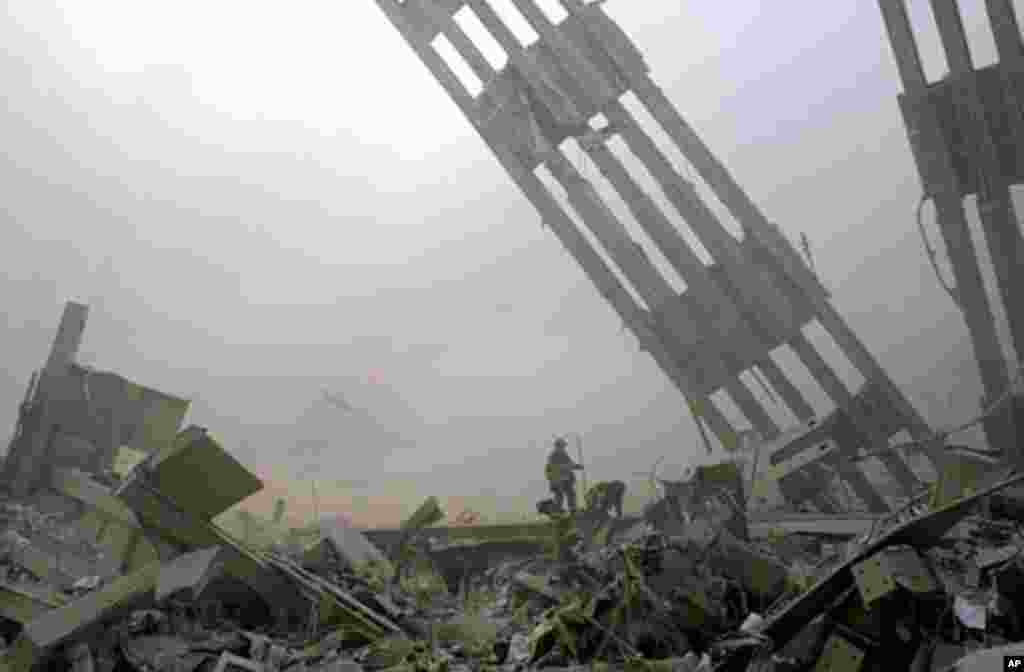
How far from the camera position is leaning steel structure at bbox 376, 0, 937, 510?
30.6ft

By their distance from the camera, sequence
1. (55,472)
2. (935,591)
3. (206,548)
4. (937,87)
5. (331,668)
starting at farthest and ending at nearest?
(55,472) → (937,87) → (206,548) → (331,668) → (935,591)

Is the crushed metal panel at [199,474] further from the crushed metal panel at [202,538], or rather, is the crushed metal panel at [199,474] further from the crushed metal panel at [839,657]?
the crushed metal panel at [839,657]

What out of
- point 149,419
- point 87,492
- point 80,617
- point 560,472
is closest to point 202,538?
point 80,617

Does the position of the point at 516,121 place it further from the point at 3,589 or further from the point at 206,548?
the point at 3,589

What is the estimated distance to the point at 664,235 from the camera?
9.55 m

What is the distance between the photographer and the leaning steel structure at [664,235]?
932 cm

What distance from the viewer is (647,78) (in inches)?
379

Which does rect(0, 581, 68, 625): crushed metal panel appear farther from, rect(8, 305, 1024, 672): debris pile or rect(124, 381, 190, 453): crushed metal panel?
rect(124, 381, 190, 453): crushed metal panel

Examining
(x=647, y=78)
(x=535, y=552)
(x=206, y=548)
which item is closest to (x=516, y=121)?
(x=647, y=78)

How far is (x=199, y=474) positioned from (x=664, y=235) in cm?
615

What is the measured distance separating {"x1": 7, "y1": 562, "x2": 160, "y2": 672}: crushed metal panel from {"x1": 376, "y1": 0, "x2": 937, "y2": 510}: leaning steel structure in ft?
20.0

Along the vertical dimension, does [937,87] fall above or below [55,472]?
below

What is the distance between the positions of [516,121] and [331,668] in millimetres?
7099

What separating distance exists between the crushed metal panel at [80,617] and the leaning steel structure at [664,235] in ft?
20.0
